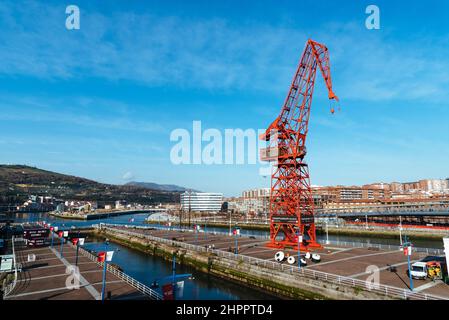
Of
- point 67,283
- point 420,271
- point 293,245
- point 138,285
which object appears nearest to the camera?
point 138,285

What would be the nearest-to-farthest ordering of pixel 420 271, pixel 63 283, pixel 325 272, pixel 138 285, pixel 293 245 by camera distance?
pixel 138 285, pixel 63 283, pixel 420 271, pixel 325 272, pixel 293 245

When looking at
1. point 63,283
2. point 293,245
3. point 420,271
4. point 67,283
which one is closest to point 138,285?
point 67,283

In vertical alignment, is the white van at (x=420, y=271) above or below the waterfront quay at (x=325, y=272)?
above

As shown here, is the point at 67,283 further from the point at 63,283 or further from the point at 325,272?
the point at 325,272

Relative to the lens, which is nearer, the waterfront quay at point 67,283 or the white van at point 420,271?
the waterfront quay at point 67,283

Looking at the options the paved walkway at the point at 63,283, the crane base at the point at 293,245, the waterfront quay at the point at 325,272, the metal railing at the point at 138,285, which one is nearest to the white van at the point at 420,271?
the waterfront quay at the point at 325,272

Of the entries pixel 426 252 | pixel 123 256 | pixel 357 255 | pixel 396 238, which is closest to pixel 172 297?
pixel 357 255

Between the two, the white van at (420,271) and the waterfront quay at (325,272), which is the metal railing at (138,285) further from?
the white van at (420,271)

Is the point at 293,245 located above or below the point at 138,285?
below

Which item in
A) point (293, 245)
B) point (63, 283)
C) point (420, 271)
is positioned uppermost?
point (420, 271)

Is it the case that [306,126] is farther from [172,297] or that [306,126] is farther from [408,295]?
[172,297]
